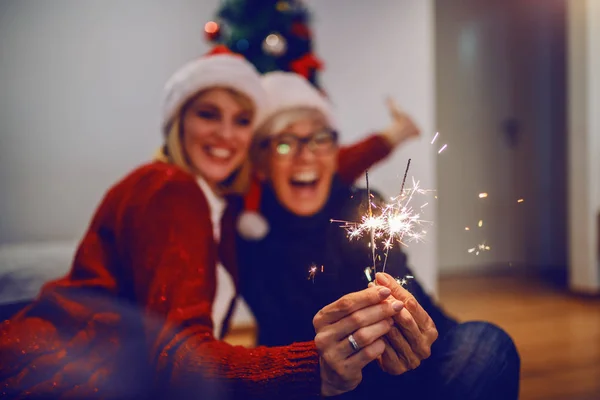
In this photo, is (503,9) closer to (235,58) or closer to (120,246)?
(235,58)

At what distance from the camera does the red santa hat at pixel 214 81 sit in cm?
82

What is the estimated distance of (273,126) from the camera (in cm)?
83

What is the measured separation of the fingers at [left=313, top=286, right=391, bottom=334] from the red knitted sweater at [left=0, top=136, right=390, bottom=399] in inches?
2.9

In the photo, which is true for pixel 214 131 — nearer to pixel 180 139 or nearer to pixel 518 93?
pixel 180 139

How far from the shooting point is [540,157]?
8.18ft

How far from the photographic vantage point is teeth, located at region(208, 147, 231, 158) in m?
0.80

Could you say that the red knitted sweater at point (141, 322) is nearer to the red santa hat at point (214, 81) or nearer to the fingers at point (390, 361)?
the fingers at point (390, 361)

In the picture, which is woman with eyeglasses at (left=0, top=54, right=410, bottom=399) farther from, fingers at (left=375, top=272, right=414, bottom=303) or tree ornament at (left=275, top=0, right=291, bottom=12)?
tree ornament at (left=275, top=0, right=291, bottom=12)

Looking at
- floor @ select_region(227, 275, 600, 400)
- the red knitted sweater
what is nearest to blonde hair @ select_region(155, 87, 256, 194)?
the red knitted sweater

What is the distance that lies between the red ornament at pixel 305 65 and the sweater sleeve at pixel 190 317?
1.52 ft

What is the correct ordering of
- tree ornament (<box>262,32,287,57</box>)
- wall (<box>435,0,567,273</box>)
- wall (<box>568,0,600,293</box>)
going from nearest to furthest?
1. tree ornament (<box>262,32,287,57</box>)
2. wall (<box>435,0,567,273</box>)
3. wall (<box>568,0,600,293</box>)

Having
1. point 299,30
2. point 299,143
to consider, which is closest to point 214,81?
point 299,143

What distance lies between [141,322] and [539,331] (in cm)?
102

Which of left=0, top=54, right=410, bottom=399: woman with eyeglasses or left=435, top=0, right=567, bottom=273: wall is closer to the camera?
left=0, top=54, right=410, bottom=399: woman with eyeglasses
